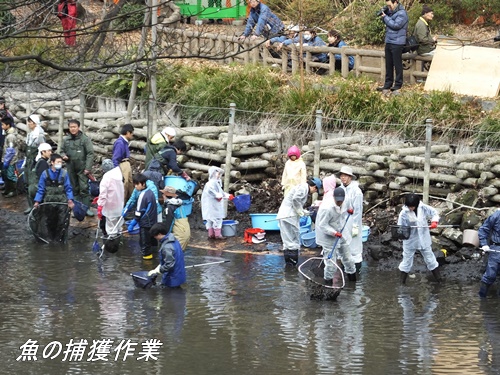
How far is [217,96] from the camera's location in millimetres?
21969

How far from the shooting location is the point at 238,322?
44.5 ft

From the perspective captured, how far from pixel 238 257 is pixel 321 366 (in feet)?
18.4

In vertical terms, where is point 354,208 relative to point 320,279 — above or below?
above

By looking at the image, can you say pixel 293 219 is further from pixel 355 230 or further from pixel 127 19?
pixel 127 19

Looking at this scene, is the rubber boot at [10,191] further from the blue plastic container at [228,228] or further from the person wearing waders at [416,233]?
the person wearing waders at [416,233]

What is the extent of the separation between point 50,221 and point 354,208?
18.1ft

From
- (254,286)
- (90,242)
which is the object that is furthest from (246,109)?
(254,286)

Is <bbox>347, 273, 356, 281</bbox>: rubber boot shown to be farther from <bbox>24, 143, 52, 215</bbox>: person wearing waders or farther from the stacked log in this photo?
<bbox>24, 143, 52, 215</bbox>: person wearing waders

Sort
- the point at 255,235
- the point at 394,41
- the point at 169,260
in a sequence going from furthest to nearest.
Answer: the point at 394,41, the point at 255,235, the point at 169,260

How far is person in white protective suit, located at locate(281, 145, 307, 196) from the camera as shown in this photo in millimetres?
17844

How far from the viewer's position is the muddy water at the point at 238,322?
1198 cm

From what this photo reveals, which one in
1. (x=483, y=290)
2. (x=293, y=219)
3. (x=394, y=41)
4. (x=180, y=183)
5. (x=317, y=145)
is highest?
(x=394, y=41)

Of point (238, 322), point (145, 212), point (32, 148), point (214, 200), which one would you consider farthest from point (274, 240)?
point (32, 148)

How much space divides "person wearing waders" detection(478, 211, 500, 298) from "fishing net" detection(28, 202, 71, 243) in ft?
23.7
